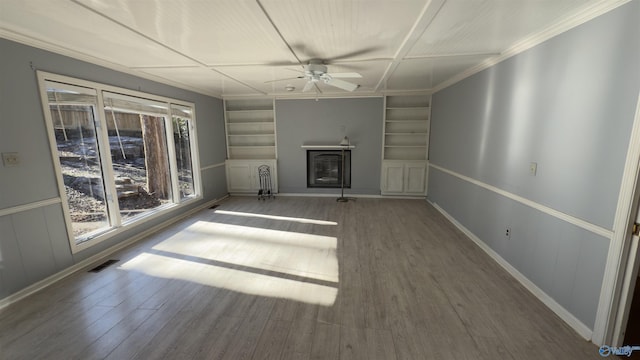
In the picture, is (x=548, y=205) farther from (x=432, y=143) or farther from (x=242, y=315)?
(x=432, y=143)

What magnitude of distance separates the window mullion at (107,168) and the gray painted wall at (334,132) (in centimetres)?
343

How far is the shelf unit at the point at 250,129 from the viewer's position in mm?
6234

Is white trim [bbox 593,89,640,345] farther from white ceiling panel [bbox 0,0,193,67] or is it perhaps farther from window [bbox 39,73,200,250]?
window [bbox 39,73,200,250]

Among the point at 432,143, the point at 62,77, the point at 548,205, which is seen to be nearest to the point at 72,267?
the point at 62,77

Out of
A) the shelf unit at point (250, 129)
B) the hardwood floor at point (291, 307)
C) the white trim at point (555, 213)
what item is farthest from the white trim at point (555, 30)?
the shelf unit at point (250, 129)

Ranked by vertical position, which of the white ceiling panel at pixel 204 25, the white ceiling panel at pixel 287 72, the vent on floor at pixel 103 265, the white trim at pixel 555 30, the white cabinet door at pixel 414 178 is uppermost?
the white ceiling panel at pixel 287 72

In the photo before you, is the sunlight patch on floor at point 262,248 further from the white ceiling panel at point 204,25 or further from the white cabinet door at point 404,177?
the white cabinet door at point 404,177

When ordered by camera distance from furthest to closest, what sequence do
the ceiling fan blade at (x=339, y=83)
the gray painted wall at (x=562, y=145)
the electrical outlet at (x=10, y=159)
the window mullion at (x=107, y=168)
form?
1. the ceiling fan blade at (x=339, y=83)
2. the window mullion at (x=107, y=168)
3. the electrical outlet at (x=10, y=159)
4. the gray painted wall at (x=562, y=145)

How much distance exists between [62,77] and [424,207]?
19.1 ft

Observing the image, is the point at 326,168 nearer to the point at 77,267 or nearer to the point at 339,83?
the point at 339,83

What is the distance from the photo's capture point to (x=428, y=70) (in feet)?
12.3

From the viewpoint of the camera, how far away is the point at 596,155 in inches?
72.2

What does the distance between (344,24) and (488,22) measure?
3.98 ft

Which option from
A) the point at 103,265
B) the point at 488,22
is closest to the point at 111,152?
the point at 103,265
